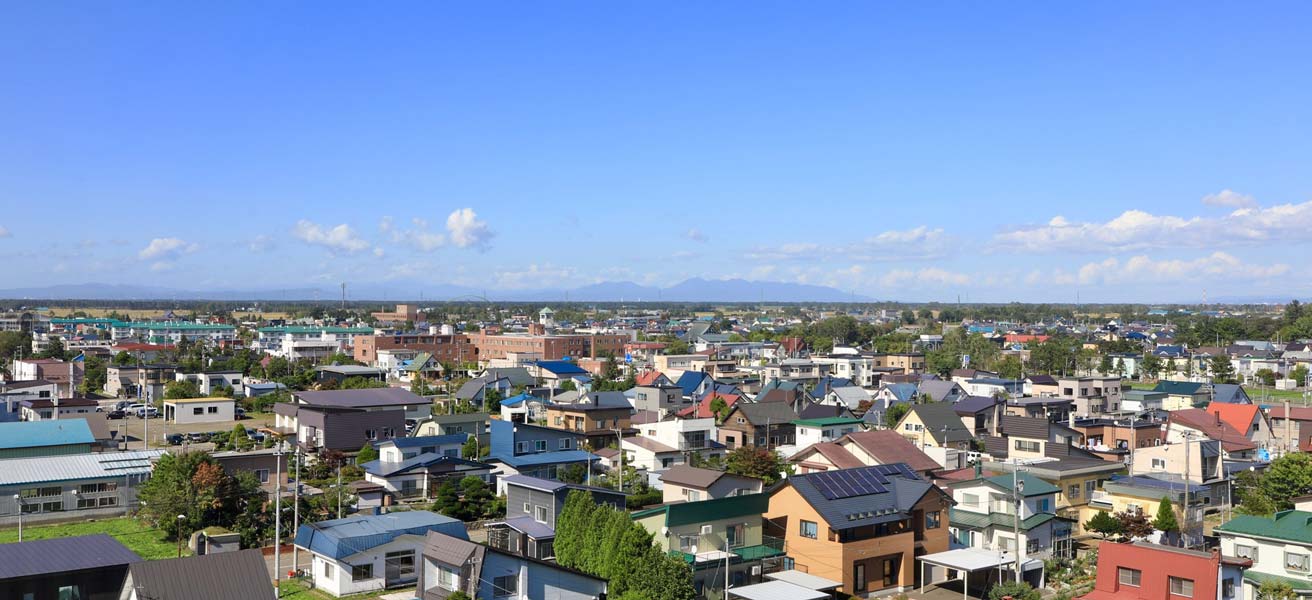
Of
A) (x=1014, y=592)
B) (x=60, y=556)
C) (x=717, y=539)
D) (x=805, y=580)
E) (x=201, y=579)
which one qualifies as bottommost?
(x=1014, y=592)

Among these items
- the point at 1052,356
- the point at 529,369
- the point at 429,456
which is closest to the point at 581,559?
the point at 429,456

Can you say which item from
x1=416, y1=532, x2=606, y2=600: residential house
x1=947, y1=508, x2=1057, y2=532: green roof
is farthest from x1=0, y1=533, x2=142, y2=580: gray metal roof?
x1=947, y1=508, x2=1057, y2=532: green roof

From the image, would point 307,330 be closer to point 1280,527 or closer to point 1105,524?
point 1105,524

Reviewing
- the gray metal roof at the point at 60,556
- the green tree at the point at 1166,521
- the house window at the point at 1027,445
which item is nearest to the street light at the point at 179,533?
the gray metal roof at the point at 60,556

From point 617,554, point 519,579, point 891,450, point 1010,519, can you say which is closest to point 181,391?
Answer: point 891,450

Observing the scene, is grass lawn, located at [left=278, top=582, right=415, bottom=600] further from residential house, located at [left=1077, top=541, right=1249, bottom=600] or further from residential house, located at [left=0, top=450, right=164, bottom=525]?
residential house, located at [left=1077, top=541, right=1249, bottom=600]
